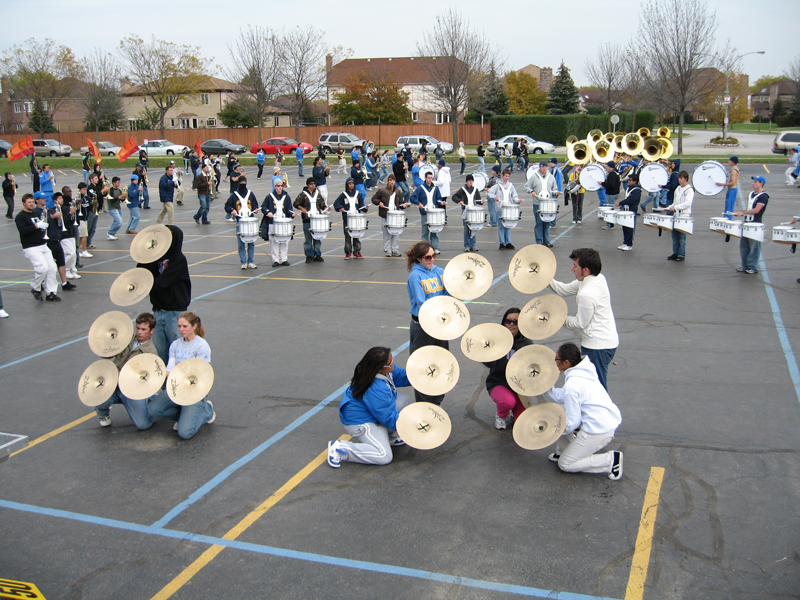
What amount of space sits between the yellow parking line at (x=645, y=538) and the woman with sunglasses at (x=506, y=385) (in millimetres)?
1468

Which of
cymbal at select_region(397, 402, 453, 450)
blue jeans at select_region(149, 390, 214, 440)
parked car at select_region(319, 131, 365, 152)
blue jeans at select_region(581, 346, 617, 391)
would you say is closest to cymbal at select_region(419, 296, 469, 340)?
cymbal at select_region(397, 402, 453, 450)

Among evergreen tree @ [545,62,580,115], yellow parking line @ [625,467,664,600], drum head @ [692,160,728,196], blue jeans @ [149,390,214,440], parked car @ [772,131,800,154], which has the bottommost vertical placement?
yellow parking line @ [625,467,664,600]

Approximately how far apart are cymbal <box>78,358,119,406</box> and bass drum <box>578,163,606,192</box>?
1567 centimetres

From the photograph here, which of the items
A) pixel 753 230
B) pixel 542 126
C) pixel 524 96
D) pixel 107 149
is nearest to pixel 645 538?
pixel 753 230

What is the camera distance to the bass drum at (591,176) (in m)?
19.6

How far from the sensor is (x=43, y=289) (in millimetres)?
13484

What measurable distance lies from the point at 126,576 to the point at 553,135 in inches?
2193

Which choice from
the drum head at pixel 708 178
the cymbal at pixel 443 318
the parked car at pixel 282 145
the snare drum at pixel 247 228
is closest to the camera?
the cymbal at pixel 443 318

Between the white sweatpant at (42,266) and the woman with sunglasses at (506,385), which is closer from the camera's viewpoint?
the woman with sunglasses at (506,385)

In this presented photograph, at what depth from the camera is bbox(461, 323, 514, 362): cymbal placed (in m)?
6.44

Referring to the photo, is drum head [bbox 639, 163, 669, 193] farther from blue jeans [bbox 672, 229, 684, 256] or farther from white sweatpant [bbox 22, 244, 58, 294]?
white sweatpant [bbox 22, 244, 58, 294]

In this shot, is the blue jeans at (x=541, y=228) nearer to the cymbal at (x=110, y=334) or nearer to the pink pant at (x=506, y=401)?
the pink pant at (x=506, y=401)

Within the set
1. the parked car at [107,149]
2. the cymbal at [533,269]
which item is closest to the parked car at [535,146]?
the parked car at [107,149]

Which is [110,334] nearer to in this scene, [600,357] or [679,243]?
[600,357]
